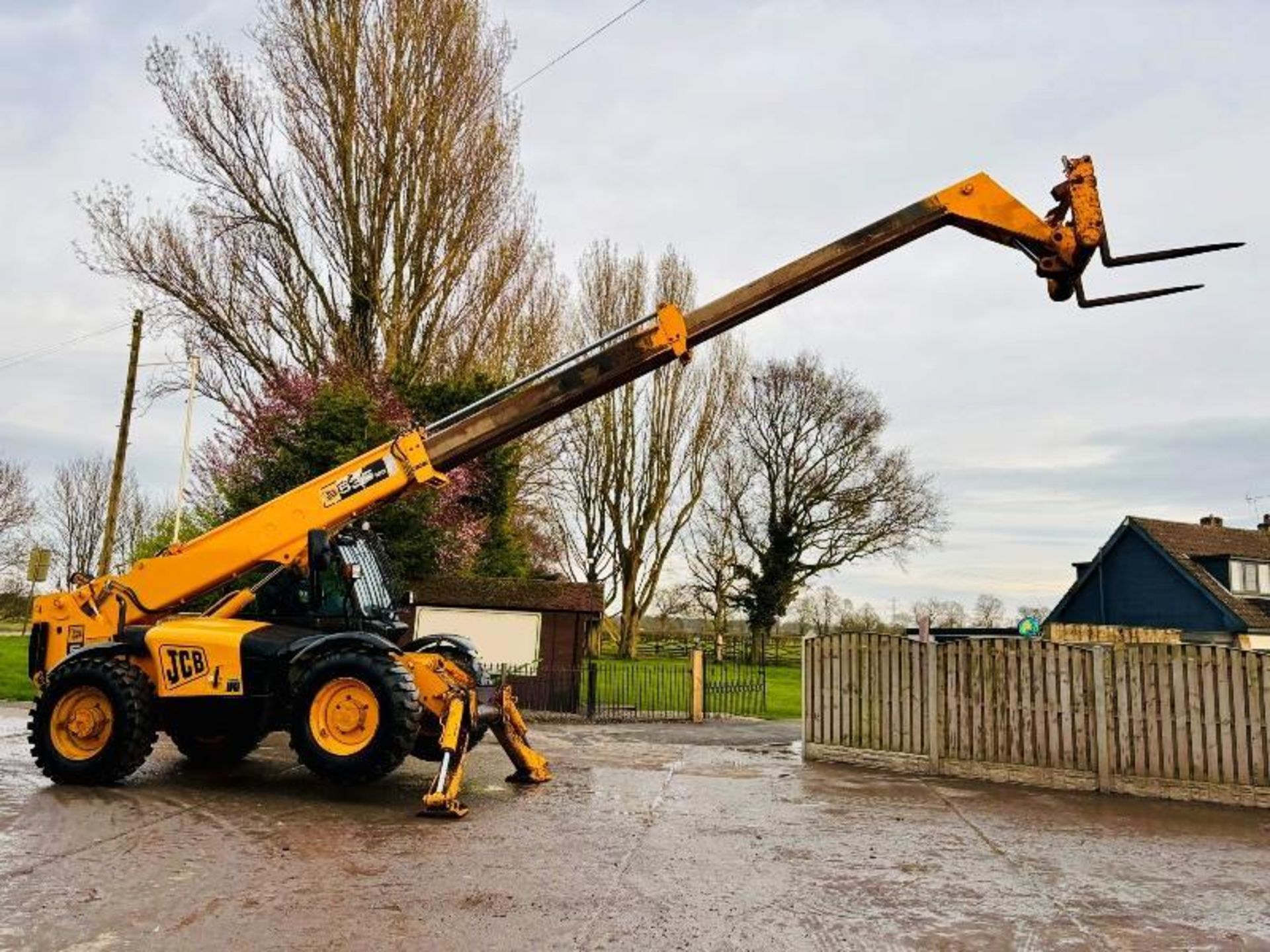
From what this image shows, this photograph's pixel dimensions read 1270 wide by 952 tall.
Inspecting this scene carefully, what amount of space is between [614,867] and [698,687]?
12385mm

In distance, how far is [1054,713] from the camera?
1059cm

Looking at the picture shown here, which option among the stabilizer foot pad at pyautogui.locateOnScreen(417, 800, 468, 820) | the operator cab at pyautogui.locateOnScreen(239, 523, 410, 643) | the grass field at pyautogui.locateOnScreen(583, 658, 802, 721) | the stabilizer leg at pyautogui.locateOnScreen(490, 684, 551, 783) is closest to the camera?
the stabilizer foot pad at pyautogui.locateOnScreen(417, 800, 468, 820)

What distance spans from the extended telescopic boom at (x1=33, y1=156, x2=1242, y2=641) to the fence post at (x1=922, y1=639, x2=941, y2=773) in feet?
14.8

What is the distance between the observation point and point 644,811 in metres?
8.33

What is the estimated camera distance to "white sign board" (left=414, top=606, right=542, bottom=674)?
62.7 ft

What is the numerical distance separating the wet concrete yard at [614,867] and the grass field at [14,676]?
9.61 meters

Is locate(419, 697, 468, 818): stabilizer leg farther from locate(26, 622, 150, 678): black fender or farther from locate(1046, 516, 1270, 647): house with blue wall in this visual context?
locate(1046, 516, 1270, 647): house with blue wall

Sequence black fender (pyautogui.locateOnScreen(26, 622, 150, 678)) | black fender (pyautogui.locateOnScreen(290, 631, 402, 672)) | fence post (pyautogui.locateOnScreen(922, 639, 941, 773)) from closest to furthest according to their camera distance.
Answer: black fender (pyautogui.locateOnScreen(290, 631, 402, 672)) < black fender (pyautogui.locateOnScreen(26, 622, 150, 678)) < fence post (pyautogui.locateOnScreen(922, 639, 941, 773))

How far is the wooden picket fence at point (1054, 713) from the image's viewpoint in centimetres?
967

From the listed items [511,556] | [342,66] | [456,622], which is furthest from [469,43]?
[456,622]

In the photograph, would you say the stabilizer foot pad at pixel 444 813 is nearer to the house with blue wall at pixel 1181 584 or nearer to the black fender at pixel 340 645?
the black fender at pixel 340 645

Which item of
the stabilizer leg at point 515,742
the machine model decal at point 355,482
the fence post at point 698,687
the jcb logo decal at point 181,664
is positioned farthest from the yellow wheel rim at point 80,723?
the fence post at point 698,687

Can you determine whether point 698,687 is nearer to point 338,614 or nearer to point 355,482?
point 338,614

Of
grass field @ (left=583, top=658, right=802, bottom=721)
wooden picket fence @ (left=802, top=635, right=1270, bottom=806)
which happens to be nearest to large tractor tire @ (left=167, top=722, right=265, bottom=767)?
wooden picket fence @ (left=802, top=635, right=1270, bottom=806)
